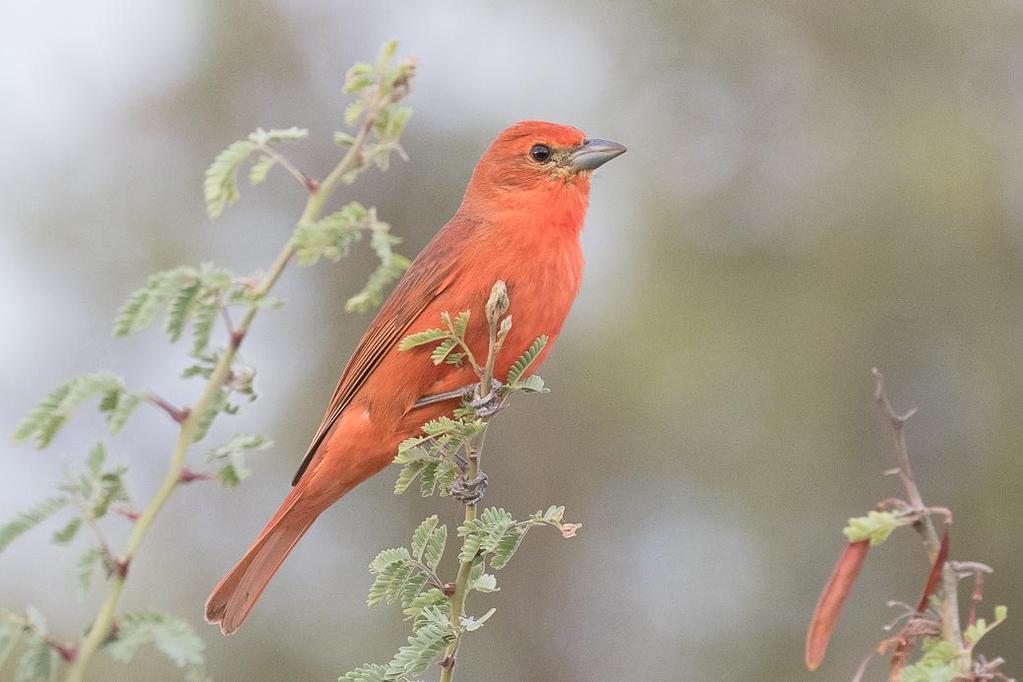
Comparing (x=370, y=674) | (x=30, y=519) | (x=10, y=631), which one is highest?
(x=30, y=519)

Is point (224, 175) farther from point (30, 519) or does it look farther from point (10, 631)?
point (10, 631)

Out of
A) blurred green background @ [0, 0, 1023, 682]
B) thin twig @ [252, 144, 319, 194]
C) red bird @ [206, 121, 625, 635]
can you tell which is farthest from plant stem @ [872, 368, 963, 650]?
blurred green background @ [0, 0, 1023, 682]

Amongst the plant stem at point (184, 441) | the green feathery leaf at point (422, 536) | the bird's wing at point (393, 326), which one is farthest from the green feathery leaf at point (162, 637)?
the bird's wing at point (393, 326)

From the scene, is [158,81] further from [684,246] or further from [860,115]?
[860,115]

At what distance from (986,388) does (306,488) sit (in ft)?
23.3

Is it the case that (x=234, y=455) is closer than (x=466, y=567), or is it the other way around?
(x=234, y=455)

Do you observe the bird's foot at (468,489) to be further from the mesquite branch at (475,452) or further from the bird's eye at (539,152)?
the bird's eye at (539,152)

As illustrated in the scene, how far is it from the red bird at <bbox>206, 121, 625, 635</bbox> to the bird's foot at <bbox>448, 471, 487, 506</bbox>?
50cm

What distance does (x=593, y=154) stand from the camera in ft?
13.4

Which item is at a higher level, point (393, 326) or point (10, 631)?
point (393, 326)

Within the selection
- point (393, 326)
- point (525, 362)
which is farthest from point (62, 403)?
point (393, 326)

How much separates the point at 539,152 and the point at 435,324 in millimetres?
857

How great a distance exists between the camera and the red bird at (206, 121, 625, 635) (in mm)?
3533

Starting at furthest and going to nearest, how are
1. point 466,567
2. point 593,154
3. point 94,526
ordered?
1. point 593,154
2. point 466,567
3. point 94,526
